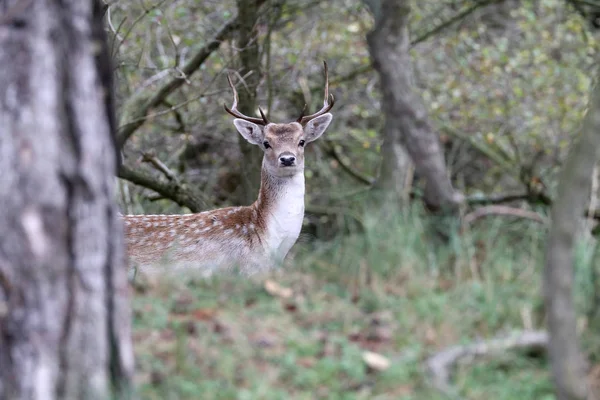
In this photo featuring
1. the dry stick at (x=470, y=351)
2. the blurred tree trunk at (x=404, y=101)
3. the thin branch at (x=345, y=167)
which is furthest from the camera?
the thin branch at (x=345, y=167)

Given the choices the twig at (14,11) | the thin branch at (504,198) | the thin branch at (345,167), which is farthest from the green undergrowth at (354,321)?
→ the thin branch at (345,167)

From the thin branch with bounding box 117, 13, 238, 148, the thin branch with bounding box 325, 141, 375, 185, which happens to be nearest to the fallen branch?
the thin branch with bounding box 117, 13, 238, 148

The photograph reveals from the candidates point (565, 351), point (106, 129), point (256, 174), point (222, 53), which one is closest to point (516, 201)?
point (256, 174)

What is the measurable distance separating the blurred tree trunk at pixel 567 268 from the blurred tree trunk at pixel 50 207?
1727 mm

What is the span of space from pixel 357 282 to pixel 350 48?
5.97 m

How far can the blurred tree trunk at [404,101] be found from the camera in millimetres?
4926

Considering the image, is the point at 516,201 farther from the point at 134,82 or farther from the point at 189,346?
the point at 189,346

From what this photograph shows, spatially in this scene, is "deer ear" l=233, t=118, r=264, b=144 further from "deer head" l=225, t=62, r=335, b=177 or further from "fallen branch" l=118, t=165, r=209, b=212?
"fallen branch" l=118, t=165, r=209, b=212

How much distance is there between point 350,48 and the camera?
9.99 metres

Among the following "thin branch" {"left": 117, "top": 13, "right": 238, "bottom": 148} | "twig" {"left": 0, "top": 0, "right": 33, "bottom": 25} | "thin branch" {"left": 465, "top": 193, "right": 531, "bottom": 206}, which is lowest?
"thin branch" {"left": 465, "top": 193, "right": 531, "bottom": 206}

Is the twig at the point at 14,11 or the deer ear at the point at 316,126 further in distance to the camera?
→ the deer ear at the point at 316,126

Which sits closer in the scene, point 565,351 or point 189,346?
point 565,351

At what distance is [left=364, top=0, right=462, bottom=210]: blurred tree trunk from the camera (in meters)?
4.93

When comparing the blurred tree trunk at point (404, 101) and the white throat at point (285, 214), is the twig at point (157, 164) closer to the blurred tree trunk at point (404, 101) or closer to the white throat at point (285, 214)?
the white throat at point (285, 214)
